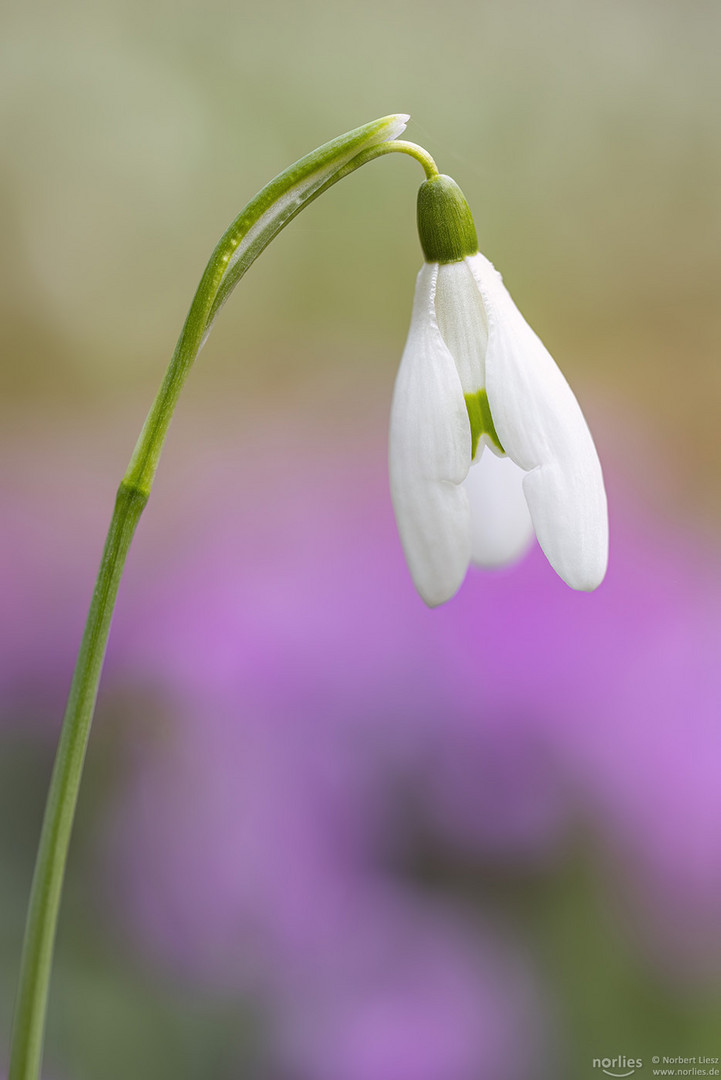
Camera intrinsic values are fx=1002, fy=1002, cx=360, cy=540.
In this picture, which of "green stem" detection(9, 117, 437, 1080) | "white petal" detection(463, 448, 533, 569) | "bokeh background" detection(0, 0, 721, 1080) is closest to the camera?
"green stem" detection(9, 117, 437, 1080)

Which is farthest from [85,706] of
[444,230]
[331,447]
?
[331,447]

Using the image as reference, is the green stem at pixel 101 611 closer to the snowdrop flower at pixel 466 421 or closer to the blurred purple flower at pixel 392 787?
the snowdrop flower at pixel 466 421

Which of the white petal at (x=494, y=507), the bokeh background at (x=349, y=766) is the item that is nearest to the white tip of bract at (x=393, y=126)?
the white petal at (x=494, y=507)

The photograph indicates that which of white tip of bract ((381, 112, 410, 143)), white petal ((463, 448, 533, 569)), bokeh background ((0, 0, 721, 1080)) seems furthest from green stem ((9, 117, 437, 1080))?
bokeh background ((0, 0, 721, 1080))

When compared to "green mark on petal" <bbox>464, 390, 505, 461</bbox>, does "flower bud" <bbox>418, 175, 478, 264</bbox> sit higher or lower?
higher

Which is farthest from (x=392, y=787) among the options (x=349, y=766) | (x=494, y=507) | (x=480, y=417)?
(x=480, y=417)

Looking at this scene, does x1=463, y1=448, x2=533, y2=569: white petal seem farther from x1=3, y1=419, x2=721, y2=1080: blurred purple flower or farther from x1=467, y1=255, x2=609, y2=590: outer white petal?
x1=3, y1=419, x2=721, y2=1080: blurred purple flower

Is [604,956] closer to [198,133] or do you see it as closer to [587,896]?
[587,896]

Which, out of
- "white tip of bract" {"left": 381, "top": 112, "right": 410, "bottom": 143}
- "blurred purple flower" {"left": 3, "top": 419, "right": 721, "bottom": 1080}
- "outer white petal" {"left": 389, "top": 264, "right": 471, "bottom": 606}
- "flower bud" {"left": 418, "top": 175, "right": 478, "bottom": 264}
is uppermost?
"white tip of bract" {"left": 381, "top": 112, "right": 410, "bottom": 143}
